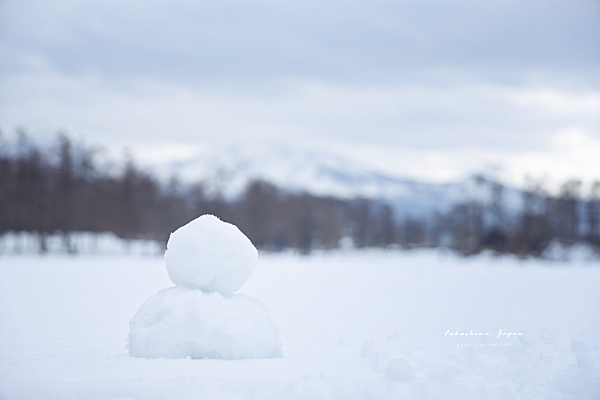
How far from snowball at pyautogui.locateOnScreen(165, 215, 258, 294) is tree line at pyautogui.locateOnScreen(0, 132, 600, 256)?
5295cm

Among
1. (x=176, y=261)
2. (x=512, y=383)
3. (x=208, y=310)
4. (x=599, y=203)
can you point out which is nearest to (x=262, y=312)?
(x=208, y=310)

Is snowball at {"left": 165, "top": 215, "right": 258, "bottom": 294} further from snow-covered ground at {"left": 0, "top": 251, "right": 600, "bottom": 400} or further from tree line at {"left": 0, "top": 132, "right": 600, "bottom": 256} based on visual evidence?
tree line at {"left": 0, "top": 132, "right": 600, "bottom": 256}

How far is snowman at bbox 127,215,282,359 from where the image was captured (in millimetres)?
8492

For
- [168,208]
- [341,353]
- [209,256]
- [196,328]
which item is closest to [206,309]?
[196,328]

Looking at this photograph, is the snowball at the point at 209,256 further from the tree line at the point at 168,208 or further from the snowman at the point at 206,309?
the tree line at the point at 168,208

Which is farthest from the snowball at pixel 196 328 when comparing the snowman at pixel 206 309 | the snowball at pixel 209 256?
the snowball at pixel 209 256

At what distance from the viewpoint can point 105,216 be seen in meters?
64.1

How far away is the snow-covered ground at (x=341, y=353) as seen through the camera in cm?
718

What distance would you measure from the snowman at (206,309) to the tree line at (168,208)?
52973mm

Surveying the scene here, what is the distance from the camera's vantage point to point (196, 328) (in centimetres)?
847

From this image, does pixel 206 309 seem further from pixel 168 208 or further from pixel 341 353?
pixel 168 208

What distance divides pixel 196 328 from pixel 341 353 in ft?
9.29

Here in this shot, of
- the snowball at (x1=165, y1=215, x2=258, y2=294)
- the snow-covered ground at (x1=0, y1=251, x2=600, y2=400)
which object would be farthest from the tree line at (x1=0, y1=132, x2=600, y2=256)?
the snowball at (x1=165, y1=215, x2=258, y2=294)

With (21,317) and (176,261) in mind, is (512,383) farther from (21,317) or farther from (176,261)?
(21,317)
